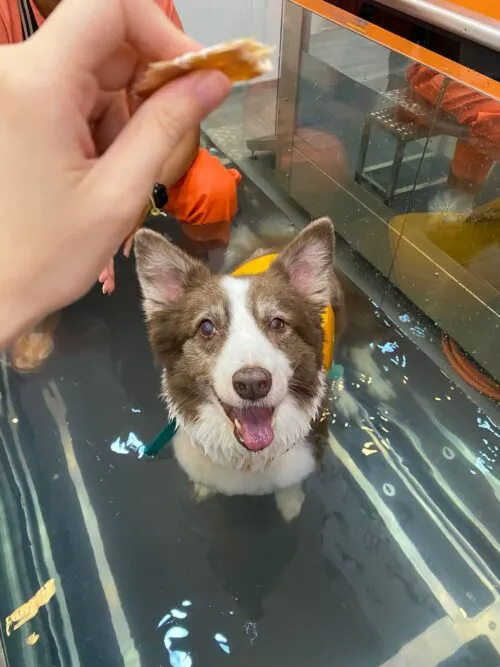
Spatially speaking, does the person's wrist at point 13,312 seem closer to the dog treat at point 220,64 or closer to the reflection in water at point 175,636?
the dog treat at point 220,64

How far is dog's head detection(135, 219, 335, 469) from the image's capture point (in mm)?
1734

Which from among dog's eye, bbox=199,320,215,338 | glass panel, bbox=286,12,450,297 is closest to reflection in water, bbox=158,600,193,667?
dog's eye, bbox=199,320,215,338

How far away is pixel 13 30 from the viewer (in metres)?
2.53

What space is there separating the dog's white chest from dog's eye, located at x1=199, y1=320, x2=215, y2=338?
23.4 inches

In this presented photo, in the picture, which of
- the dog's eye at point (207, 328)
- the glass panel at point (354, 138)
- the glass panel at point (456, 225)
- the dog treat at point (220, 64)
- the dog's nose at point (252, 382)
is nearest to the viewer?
the dog treat at point (220, 64)

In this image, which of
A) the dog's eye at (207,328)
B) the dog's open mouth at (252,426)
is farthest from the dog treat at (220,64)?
the dog's open mouth at (252,426)

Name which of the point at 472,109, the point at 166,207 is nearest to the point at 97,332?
the point at 166,207

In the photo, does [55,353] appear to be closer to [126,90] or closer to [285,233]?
[285,233]

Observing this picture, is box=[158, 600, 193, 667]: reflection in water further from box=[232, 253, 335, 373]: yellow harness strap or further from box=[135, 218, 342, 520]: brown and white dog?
box=[232, 253, 335, 373]: yellow harness strap

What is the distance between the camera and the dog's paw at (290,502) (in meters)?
2.32

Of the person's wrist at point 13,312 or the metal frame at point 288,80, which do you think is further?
the metal frame at point 288,80

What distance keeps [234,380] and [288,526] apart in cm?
105

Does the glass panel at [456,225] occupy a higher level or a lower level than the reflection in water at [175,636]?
higher

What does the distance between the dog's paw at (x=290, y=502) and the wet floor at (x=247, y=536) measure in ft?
0.11
